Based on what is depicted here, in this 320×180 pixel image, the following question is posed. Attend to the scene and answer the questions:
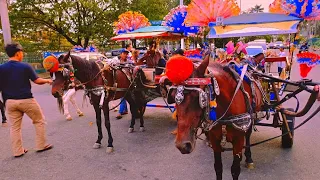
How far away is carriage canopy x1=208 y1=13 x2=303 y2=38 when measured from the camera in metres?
3.90

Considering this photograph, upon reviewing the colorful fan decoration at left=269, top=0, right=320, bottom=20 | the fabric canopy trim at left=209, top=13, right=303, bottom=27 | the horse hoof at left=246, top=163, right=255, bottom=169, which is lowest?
the horse hoof at left=246, top=163, right=255, bottom=169

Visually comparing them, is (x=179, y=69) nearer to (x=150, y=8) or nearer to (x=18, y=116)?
(x=18, y=116)

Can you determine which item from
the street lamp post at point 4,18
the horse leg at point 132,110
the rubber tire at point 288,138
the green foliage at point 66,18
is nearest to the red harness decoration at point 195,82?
the rubber tire at point 288,138

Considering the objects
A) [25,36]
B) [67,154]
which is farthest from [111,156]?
[25,36]

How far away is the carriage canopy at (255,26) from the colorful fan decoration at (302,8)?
0.14 metres

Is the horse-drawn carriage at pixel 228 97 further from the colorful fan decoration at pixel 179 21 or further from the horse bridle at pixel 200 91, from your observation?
the colorful fan decoration at pixel 179 21

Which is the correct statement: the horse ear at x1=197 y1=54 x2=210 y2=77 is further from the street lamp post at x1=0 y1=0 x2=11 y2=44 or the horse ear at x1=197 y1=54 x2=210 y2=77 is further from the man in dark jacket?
the street lamp post at x1=0 y1=0 x2=11 y2=44

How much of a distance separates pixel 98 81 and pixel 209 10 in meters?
2.56

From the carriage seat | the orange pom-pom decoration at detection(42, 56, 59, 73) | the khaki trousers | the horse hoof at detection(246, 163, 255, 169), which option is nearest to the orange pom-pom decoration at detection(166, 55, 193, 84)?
the horse hoof at detection(246, 163, 255, 169)

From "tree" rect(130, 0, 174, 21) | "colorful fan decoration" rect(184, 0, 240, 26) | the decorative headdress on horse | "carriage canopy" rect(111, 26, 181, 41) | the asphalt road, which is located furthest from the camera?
"tree" rect(130, 0, 174, 21)

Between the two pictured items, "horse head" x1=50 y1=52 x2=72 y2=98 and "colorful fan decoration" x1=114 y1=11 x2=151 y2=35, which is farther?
"colorful fan decoration" x1=114 y1=11 x2=151 y2=35

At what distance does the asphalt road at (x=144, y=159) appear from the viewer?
13.8 ft

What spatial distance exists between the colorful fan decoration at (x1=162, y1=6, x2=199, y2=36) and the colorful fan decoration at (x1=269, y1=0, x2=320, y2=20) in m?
2.18

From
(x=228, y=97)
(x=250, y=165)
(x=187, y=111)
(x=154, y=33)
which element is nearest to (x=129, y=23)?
(x=154, y=33)
